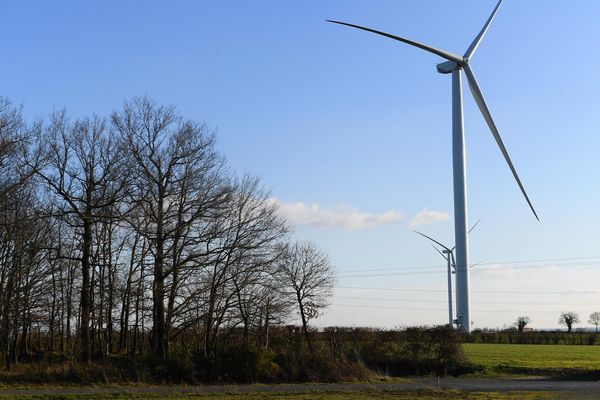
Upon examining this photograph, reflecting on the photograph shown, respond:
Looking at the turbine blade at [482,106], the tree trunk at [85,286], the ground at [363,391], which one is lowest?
the ground at [363,391]

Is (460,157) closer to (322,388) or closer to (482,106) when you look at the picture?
(482,106)

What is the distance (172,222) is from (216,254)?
10.8 feet

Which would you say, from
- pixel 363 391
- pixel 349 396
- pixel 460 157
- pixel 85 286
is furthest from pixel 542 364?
pixel 85 286

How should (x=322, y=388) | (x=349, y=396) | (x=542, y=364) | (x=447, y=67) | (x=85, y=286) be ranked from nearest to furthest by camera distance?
1. (x=349, y=396)
2. (x=322, y=388)
3. (x=85, y=286)
4. (x=447, y=67)
5. (x=542, y=364)

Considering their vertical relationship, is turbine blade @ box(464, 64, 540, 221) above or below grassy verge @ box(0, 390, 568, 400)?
above

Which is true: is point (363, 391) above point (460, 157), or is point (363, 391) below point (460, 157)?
below

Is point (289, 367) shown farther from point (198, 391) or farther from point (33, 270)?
point (33, 270)

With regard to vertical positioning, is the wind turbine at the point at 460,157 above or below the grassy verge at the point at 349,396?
above

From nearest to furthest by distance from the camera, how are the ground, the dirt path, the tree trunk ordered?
the ground, the dirt path, the tree trunk

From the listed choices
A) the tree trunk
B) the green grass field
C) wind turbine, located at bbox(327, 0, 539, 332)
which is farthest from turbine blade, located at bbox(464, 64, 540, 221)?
the tree trunk

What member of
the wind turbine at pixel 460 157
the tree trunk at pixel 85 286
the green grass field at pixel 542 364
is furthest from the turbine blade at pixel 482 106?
the tree trunk at pixel 85 286

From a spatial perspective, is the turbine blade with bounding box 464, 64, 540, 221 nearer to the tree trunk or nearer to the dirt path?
the dirt path

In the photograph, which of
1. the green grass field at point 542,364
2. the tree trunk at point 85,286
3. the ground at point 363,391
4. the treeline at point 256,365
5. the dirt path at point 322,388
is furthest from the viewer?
the green grass field at point 542,364

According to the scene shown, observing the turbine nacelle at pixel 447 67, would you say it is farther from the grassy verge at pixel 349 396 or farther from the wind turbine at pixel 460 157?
the grassy verge at pixel 349 396
